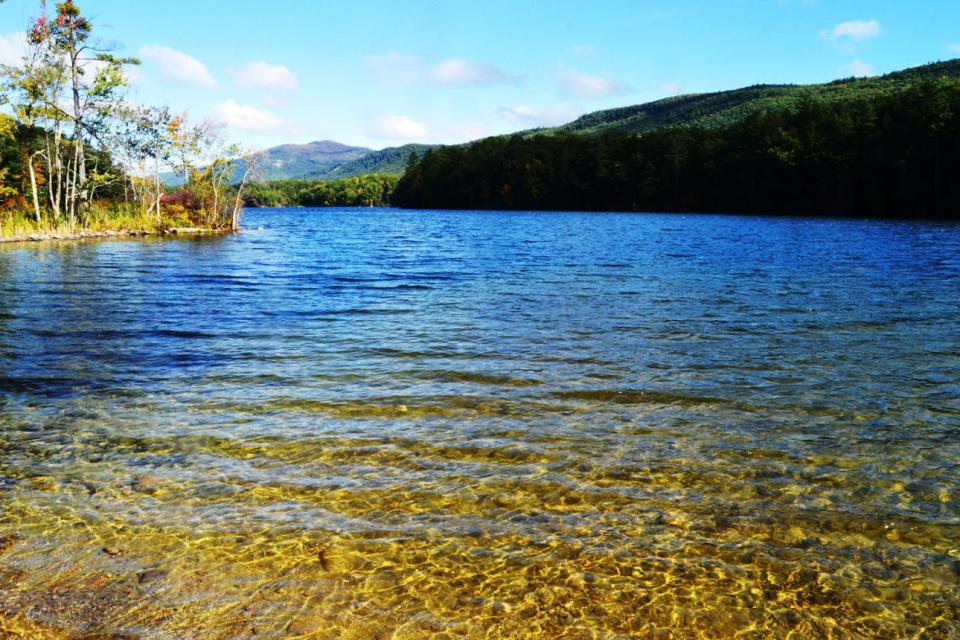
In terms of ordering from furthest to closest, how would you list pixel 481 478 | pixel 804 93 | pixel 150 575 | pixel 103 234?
pixel 804 93 < pixel 103 234 < pixel 481 478 < pixel 150 575

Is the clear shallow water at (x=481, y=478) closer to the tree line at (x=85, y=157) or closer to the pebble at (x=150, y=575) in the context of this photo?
the pebble at (x=150, y=575)

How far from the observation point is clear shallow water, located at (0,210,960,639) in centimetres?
407

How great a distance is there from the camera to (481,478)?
591cm

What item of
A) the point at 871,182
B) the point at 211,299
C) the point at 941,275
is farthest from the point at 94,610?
the point at 871,182

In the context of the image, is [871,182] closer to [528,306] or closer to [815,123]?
[815,123]

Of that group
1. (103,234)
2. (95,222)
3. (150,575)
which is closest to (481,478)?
(150,575)

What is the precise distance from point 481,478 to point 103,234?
45.3 meters

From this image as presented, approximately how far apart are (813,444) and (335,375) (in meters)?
6.17

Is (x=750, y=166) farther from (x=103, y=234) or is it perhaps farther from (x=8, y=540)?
(x=8, y=540)

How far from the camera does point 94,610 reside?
3898mm

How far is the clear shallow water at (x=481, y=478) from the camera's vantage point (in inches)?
160

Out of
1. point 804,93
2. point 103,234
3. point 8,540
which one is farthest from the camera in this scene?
point 804,93

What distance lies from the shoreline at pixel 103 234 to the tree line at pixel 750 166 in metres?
73.9

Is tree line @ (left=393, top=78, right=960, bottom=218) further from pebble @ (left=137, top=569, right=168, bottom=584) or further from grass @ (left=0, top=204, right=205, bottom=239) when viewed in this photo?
pebble @ (left=137, top=569, right=168, bottom=584)
